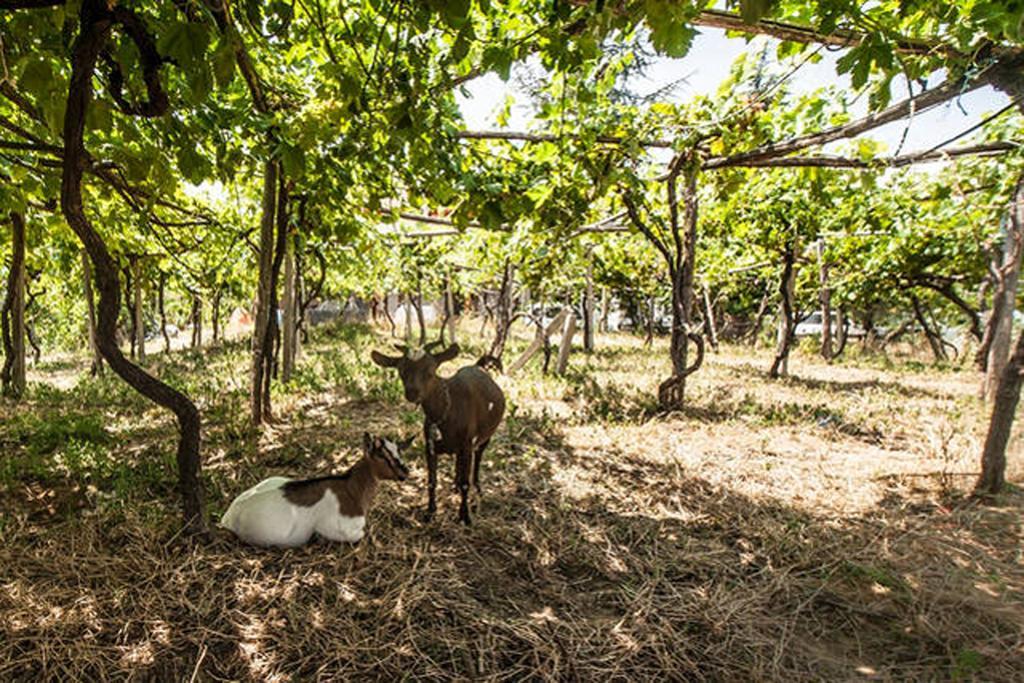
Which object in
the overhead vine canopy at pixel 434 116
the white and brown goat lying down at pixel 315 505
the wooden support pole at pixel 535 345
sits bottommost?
the white and brown goat lying down at pixel 315 505

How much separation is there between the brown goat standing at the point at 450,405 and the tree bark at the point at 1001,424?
14.3 ft

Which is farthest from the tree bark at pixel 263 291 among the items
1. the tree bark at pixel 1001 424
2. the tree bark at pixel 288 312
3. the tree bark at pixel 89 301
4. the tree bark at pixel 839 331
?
the tree bark at pixel 839 331

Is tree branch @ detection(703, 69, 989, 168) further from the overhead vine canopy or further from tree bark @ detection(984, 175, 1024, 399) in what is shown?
tree bark @ detection(984, 175, 1024, 399)

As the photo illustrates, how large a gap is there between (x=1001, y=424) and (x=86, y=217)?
6981 mm

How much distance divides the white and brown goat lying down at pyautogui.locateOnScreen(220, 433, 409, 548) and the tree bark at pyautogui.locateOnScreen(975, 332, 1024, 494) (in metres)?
5.09

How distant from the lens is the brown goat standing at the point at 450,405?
3.12 meters

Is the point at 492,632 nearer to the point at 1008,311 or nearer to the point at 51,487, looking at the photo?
the point at 51,487

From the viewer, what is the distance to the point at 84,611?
248cm

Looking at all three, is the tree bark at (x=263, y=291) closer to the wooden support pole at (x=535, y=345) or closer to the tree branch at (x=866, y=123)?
the tree branch at (x=866, y=123)

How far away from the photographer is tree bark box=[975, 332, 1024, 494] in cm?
411

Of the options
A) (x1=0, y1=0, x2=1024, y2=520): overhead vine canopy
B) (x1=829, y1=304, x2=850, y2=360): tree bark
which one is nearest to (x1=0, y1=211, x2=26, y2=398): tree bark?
(x1=0, y1=0, x2=1024, y2=520): overhead vine canopy

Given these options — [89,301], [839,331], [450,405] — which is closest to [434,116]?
[450,405]

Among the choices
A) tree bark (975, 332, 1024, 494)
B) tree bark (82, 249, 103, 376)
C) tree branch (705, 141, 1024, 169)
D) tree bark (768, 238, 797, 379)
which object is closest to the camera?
tree bark (975, 332, 1024, 494)

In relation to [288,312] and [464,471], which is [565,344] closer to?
[288,312]
